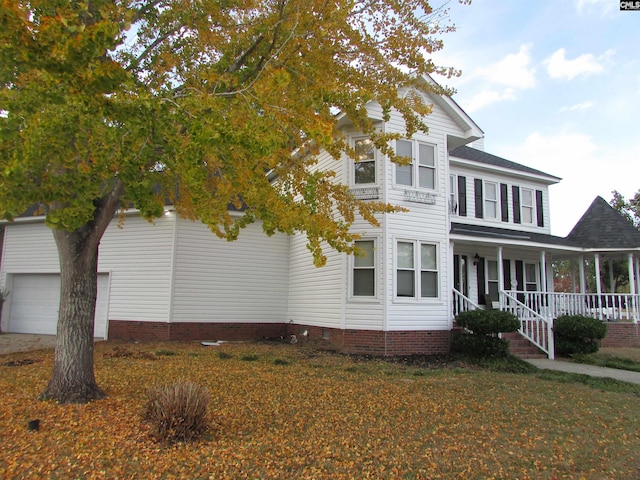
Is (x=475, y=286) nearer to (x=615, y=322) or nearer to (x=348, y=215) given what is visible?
(x=615, y=322)

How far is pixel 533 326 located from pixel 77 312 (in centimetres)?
1170

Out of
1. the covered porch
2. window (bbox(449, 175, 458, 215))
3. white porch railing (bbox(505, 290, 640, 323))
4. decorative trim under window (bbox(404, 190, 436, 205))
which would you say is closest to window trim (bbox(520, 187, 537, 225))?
the covered porch

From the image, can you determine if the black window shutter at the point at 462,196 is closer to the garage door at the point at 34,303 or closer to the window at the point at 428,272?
the window at the point at 428,272

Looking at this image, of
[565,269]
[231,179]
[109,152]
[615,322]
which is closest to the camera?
[109,152]

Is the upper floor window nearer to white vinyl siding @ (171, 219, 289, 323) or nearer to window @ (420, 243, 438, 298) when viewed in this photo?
window @ (420, 243, 438, 298)

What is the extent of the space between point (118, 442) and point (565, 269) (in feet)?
182

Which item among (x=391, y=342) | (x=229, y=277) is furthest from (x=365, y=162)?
(x=229, y=277)

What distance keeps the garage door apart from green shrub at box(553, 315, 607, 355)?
587 inches

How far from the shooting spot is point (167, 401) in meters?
4.92

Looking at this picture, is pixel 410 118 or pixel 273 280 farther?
pixel 273 280

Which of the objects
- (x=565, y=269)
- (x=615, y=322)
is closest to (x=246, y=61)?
(x=615, y=322)

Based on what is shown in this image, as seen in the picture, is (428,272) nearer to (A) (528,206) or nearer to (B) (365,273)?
(B) (365,273)

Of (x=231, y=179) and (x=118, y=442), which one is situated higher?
(x=231, y=179)

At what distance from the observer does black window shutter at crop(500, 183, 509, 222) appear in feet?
55.2
